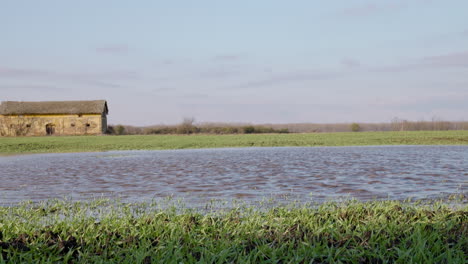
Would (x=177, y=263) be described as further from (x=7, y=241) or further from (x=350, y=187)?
(x=350, y=187)

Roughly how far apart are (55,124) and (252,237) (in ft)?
216

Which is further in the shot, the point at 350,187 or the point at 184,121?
the point at 184,121

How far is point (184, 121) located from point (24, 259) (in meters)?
59.6

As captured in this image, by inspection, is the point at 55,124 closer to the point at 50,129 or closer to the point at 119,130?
the point at 50,129

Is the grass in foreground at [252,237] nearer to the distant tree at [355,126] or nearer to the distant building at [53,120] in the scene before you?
the distant tree at [355,126]

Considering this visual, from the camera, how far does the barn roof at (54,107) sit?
65625 millimetres

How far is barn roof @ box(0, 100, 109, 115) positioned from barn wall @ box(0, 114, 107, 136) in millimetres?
615

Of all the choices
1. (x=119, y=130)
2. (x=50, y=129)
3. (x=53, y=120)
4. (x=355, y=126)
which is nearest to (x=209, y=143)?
(x=355, y=126)

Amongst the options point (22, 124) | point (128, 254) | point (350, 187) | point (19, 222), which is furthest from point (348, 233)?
point (22, 124)

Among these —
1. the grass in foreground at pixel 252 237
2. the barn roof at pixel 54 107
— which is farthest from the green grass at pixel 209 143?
the barn roof at pixel 54 107

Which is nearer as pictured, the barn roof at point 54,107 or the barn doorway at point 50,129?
the barn roof at point 54,107

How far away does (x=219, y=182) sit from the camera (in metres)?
10.6

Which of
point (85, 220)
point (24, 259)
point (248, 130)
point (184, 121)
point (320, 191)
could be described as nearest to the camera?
point (24, 259)

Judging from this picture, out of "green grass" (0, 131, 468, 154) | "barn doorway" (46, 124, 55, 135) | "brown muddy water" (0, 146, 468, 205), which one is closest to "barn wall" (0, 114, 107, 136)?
"barn doorway" (46, 124, 55, 135)
